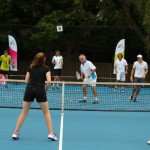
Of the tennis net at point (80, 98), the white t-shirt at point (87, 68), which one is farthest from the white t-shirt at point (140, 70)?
the white t-shirt at point (87, 68)

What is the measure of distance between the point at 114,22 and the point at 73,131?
1612cm

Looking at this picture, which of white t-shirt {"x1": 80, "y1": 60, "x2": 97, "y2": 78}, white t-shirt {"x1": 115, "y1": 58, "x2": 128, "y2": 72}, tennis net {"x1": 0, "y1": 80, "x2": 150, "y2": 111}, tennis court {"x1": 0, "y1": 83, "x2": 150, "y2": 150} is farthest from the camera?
white t-shirt {"x1": 115, "y1": 58, "x2": 128, "y2": 72}

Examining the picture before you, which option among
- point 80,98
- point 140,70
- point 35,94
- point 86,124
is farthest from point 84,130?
point 140,70

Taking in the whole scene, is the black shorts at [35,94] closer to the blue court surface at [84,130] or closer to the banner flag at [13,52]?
the blue court surface at [84,130]

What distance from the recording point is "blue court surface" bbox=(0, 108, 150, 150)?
7.53 m

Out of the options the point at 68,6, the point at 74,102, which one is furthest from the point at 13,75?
the point at 74,102

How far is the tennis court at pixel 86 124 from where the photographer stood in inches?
301

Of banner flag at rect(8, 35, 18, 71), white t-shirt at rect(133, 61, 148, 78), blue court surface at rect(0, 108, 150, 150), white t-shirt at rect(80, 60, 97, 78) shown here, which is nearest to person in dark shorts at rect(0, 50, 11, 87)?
banner flag at rect(8, 35, 18, 71)

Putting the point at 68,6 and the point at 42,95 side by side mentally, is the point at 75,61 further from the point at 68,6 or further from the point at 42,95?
the point at 42,95

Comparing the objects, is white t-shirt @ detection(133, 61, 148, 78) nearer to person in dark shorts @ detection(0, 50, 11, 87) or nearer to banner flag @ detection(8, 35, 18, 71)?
person in dark shorts @ detection(0, 50, 11, 87)

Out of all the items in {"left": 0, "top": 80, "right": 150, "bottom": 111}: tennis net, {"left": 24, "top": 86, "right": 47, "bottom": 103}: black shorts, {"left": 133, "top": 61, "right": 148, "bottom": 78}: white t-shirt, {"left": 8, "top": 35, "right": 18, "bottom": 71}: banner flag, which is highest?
{"left": 8, "top": 35, "right": 18, "bottom": 71}: banner flag

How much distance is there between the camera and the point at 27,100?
26.0ft

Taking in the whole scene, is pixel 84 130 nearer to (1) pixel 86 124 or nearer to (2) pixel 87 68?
(1) pixel 86 124

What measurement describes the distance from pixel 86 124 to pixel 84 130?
715 millimetres
